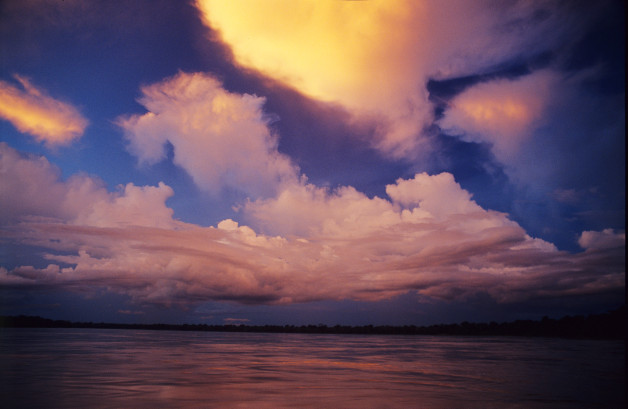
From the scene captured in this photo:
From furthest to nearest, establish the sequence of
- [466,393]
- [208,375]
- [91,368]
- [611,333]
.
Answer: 1. [611,333]
2. [91,368]
3. [208,375]
4. [466,393]

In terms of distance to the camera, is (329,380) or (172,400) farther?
(329,380)

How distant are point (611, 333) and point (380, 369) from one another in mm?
148106

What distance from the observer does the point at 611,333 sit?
13775 centimetres

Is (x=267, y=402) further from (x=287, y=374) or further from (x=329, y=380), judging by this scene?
(x=287, y=374)

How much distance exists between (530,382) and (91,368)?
89.0 feet

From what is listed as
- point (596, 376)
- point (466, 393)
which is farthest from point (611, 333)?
point (466, 393)

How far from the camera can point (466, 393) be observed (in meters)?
19.4

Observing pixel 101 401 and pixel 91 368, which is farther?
pixel 91 368

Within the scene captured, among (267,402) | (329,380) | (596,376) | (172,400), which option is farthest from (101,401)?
(596,376)

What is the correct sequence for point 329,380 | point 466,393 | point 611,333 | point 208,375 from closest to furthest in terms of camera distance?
point 466,393, point 329,380, point 208,375, point 611,333

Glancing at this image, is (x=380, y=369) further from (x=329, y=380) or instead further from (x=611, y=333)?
(x=611, y=333)

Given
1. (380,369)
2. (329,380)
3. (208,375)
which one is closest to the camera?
(329,380)

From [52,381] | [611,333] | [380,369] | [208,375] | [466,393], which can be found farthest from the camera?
[611,333]

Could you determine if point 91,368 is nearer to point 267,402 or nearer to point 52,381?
point 52,381
